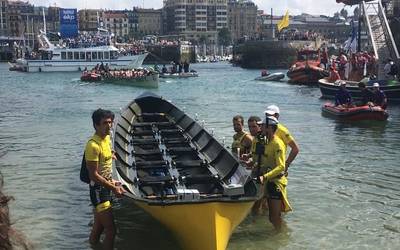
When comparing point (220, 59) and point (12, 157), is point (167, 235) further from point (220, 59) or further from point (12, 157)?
point (220, 59)

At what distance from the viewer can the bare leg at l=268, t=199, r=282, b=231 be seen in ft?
28.1

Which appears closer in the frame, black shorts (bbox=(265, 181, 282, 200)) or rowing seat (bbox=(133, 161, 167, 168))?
black shorts (bbox=(265, 181, 282, 200))

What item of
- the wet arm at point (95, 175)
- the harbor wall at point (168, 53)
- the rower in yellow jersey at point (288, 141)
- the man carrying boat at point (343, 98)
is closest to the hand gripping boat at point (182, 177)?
the wet arm at point (95, 175)

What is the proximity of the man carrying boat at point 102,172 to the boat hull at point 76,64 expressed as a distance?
6561cm

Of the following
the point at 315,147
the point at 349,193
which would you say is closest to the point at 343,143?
the point at 315,147

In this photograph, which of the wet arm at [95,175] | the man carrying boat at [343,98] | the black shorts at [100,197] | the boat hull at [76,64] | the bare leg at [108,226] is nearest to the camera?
the wet arm at [95,175]

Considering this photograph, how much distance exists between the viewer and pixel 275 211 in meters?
8.69

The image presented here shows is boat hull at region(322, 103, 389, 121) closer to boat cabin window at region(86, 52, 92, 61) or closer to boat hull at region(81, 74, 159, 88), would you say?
boat hull at region(81, 74, 159, 88)

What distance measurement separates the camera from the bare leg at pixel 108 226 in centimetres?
764

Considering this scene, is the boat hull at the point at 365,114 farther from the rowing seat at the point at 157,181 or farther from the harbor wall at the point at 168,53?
the harbor wall at the point at 168,53

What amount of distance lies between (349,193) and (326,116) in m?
13.7

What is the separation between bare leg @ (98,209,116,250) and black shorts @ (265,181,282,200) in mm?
2458

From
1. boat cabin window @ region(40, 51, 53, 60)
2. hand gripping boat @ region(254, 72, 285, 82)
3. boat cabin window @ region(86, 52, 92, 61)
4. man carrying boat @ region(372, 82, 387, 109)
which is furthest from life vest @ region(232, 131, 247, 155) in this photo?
boat cabin window @ region(40, 51, 53, 60)

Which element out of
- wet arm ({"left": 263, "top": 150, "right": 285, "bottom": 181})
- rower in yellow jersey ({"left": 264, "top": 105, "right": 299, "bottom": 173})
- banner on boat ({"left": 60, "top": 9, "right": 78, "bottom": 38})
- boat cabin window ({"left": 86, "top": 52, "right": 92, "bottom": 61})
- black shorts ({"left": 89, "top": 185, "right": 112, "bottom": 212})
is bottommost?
black shorts ({"left": 89, "top": 185, "right": 112, "bottom": 212})
